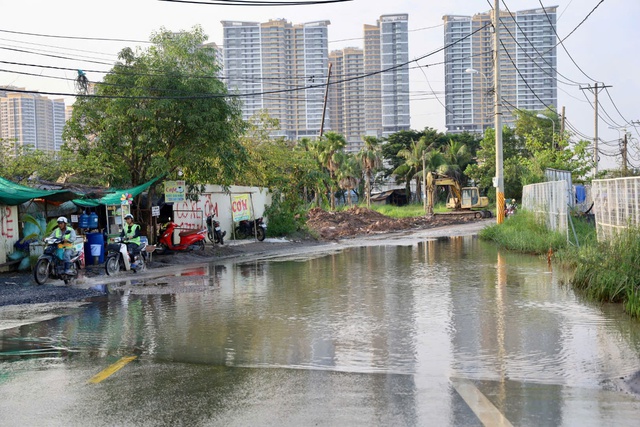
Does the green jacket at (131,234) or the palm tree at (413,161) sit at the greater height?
the palm tree at (413,161)

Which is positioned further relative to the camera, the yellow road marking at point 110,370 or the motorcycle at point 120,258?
the motorcycle at point 120,258

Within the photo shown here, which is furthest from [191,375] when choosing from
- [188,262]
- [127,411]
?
[188,262]

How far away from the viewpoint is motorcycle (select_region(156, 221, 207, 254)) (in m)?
24.8

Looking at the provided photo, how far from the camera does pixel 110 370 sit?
777cm

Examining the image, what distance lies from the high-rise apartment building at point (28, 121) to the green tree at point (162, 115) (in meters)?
32.5

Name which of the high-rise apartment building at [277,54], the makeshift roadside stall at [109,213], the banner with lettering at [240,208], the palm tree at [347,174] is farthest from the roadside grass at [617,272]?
the high-rise apartment building at [277,54]

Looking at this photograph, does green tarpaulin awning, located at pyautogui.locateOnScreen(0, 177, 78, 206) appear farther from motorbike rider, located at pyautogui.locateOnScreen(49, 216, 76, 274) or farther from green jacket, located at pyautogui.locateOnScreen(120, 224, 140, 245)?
green jacket, located at pyautogui.locateOnScreen(120, 224, 140, 245)

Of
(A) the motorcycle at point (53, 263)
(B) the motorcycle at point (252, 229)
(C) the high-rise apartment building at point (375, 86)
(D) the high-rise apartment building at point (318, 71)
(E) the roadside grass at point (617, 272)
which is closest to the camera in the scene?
(E) the roadside grass at point (617, 272)

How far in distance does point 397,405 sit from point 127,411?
2402mm

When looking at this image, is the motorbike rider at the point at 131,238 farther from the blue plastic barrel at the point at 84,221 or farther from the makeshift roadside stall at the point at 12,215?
the blue plastic barrel at the point at 84,221

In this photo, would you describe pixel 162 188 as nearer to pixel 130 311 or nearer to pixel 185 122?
pixel 185 122

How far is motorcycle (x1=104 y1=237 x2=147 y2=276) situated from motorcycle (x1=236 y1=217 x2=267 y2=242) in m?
11.9

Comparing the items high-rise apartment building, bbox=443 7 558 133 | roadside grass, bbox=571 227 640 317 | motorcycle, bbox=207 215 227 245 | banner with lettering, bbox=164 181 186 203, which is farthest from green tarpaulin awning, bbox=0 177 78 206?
high-rise apartment building, bbox=443 7 558 133

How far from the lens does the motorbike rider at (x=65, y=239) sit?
663 inches
